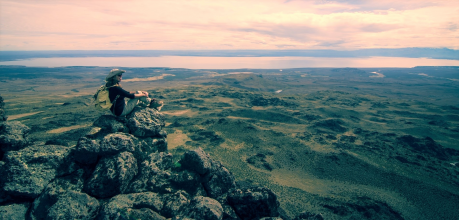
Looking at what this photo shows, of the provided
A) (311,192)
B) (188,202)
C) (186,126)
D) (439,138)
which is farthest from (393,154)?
(188,202)

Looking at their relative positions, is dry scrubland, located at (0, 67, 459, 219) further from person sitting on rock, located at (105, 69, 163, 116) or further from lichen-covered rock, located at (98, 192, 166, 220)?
lichen-covered rock, located at (98, 192, 166, 220)

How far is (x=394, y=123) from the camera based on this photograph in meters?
53.3

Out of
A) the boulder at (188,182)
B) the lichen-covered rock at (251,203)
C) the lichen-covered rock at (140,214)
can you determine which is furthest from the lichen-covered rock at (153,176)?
the lichen-covered rock at (251,203)

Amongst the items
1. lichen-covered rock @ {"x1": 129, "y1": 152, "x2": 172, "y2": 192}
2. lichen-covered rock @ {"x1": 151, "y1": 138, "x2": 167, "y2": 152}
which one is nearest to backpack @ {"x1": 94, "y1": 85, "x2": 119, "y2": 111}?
lichen-covered rock @ {"x1": 151, "y1": 138, "x2": 167, "y2": 152}

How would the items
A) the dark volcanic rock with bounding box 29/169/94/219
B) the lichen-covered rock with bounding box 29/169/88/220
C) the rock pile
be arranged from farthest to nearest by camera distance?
1. the rock pile
2. the lichen-covered rock with bounding box 29/169/88/220
3. the dark volcanic rock with bounding box 29/169/94/219

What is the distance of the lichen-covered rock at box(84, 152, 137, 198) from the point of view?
8992mm

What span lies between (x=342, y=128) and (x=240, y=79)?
96.1m

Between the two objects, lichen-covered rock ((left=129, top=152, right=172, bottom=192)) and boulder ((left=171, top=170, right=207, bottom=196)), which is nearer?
lichen-covered rock ((left=129, top=152, right=172, bottom=192))

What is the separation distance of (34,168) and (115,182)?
9.97 feet

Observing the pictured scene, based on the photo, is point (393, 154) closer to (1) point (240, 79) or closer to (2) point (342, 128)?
(2) point (342, 128)

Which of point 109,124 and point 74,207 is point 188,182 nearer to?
point 74,207

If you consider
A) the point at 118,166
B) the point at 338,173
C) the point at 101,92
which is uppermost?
the point at 101,92

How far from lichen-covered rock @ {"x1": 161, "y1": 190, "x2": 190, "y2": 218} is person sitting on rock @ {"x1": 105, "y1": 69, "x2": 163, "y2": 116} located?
510 cm

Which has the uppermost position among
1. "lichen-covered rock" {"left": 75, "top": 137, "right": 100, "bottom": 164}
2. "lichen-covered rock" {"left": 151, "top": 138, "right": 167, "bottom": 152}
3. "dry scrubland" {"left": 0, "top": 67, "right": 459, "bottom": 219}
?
"lichen-covered rock" {"left": 75, "top": 137, "right": 100, "bottom": 164}
